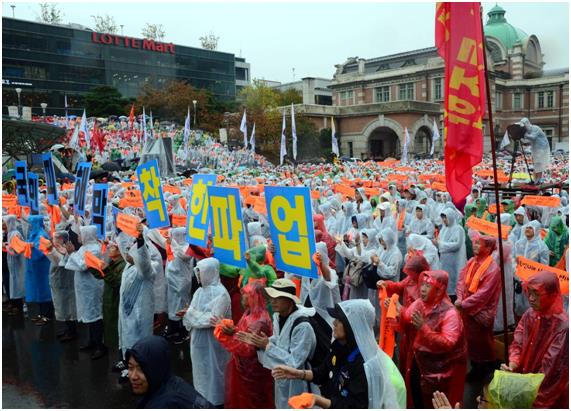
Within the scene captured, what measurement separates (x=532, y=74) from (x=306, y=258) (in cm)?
5704

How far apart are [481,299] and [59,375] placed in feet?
14.2

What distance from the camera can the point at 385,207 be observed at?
9.05 meters

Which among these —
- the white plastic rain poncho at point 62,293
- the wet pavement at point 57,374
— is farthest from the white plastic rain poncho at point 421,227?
the white plastic rain poncho at point 62,293

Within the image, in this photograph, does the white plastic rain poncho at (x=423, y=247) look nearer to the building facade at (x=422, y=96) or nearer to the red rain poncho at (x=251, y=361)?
the red rain poncho at (x=251, y=361)

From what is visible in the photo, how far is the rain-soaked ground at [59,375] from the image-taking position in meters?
4.93

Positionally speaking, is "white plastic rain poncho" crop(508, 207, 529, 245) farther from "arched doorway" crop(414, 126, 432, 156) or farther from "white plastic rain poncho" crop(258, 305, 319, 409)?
"arched doorway" crop(414, 126, 432, 156)

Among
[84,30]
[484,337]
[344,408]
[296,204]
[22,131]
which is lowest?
[484,337]

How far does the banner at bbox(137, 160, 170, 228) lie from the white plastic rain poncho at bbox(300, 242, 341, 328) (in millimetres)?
1704

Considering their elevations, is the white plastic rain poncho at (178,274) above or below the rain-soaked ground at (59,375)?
above

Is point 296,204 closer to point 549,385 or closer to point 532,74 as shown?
point 549,385

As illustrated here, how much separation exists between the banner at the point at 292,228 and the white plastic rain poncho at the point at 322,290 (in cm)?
60

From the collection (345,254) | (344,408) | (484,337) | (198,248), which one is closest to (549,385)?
(344,408)

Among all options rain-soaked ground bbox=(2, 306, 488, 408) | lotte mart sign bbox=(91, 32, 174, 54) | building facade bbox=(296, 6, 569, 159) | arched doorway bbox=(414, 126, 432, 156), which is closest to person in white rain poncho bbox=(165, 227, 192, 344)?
rain-soaked ground bbox=(2, 306, 488, 408)

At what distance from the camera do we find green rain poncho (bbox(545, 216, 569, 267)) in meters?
7.12
